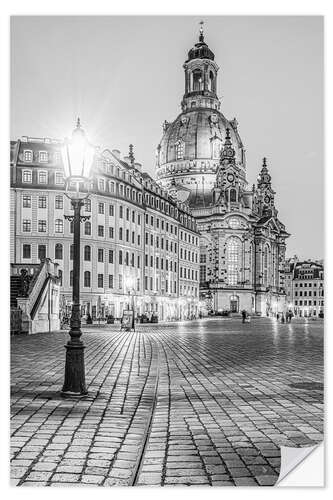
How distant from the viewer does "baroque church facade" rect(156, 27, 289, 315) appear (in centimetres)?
11812

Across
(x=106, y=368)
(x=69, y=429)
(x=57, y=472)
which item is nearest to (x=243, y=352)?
(x=106, y=368)

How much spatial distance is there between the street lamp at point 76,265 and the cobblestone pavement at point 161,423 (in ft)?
0.92

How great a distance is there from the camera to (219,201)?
12000 cm

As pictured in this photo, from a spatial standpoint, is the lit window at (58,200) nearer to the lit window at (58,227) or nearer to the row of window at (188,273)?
the lit window at (58,227)

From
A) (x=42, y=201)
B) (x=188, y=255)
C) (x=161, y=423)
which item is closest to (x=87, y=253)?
(x=42, y=201)

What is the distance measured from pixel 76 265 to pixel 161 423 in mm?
2644

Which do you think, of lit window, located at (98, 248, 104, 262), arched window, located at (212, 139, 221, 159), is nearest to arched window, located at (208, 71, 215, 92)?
arched window, located at (212, 139, 221, 159)

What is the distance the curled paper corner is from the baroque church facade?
108753 millimetres

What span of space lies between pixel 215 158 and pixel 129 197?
6963cm

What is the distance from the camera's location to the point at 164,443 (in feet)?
22.5

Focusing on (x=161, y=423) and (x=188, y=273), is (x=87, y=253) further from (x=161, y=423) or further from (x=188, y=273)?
(x=161, y=423)

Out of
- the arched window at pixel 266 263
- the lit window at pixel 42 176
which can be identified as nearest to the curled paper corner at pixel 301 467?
the lit window at pixel 42 176

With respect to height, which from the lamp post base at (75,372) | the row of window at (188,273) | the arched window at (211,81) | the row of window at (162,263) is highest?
the arched window at (211,81)

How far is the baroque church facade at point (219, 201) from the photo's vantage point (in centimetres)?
11812
